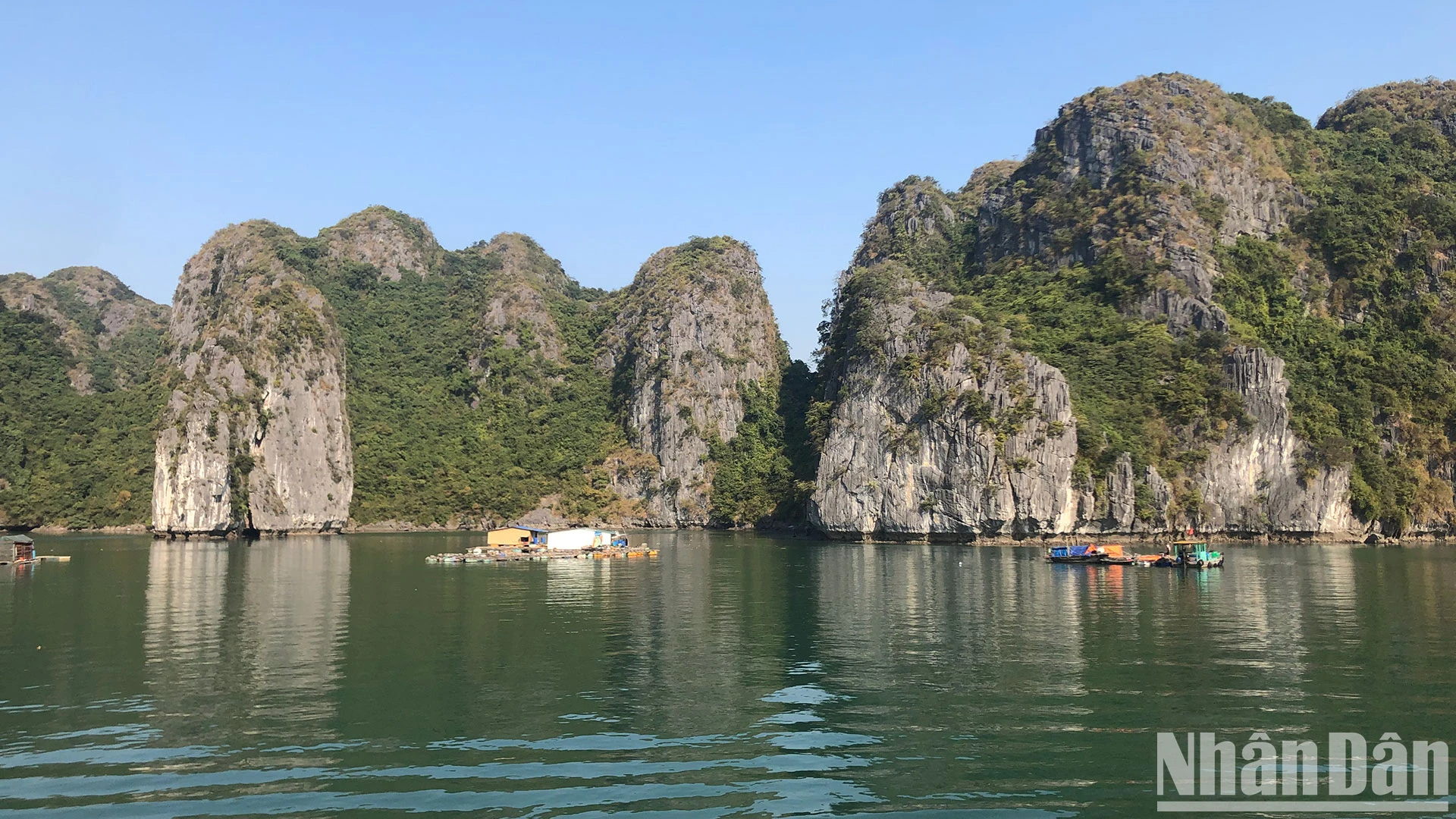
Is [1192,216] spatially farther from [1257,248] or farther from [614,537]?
[614,537]

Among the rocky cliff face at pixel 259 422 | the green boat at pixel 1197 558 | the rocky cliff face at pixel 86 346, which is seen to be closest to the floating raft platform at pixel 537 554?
the green boat at pixel 1197 558

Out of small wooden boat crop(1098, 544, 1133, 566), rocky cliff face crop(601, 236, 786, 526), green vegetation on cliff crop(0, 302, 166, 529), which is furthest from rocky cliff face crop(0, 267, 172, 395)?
small wooden boat crop(1098, 544, 1133, 566)

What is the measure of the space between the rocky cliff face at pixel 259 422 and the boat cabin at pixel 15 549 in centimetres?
3710

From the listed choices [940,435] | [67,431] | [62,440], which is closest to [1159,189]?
[940,435]

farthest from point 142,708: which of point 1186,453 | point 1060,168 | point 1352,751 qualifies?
point 1060,168

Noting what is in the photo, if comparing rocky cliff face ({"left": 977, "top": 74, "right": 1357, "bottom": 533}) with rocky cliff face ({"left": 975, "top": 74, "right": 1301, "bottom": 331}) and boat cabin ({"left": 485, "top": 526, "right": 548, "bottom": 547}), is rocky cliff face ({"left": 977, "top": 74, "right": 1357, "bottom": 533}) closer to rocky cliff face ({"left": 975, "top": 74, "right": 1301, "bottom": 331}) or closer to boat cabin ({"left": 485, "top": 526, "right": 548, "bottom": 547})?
rocky cliff face ({"left": 975, "top": 74, "right": 1301, "bottom": 331})

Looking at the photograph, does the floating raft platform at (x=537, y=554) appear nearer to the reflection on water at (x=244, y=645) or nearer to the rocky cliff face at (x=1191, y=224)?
the reflection on water at (x=244, y=645)

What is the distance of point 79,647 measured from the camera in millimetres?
33344

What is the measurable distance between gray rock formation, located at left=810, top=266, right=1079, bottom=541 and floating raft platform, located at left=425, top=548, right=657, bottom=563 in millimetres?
32726

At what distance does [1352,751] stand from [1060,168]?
14018cm

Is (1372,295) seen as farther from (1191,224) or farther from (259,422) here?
(259,422)

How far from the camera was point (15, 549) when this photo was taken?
241ft

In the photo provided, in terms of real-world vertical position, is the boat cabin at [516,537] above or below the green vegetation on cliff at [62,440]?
below

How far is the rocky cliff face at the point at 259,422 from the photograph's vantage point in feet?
367
